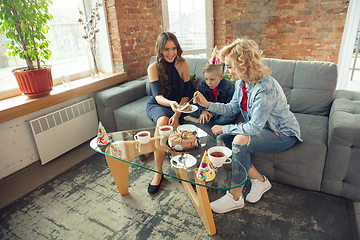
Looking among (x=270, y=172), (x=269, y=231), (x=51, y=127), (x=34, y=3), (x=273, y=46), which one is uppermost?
(x=34, y=3)

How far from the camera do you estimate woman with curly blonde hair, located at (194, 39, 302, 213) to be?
1267 millimetres

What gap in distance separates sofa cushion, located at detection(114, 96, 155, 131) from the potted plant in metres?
0.65

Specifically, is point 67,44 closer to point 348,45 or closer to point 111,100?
point 111,100

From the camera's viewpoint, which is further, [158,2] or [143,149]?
[158,2]

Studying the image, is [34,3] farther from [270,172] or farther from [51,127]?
[270,172]

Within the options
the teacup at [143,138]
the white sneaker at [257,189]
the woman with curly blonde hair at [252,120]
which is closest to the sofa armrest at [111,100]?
the teacup at [143,138]

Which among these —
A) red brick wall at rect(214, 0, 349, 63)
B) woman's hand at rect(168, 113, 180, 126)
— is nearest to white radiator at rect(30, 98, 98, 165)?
woman's hand at rect(168, 113, 180, 126)

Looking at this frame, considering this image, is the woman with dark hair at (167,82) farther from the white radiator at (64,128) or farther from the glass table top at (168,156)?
the white radiator at (64,128)

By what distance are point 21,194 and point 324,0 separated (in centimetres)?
379

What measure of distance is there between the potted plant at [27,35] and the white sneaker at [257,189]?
1821mm

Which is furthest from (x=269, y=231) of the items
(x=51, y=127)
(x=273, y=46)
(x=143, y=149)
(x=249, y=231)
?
(x=273, y=46)

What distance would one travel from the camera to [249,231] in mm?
1280

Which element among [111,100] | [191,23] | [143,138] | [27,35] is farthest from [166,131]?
[191,23]

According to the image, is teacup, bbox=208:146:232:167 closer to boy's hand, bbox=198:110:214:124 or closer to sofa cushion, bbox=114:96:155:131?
boy's hand, bbox=198:110:214:124
